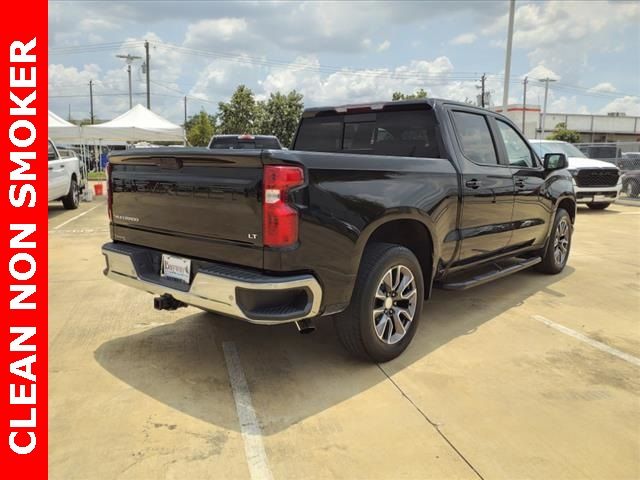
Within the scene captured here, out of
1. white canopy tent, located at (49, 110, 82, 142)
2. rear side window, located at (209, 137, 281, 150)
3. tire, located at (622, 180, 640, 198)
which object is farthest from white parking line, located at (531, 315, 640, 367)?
white canopy tent, located at (49, 110, 82, 142)

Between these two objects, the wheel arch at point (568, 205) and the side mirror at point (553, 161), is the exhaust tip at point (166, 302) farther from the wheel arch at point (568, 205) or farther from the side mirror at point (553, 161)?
the wheel arch at point (568, 205)

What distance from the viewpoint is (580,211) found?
1373cm

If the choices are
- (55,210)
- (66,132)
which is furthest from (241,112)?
(55,210)

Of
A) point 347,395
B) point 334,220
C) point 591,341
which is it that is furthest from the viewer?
point 591,341

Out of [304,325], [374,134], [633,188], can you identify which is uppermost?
[374,134]

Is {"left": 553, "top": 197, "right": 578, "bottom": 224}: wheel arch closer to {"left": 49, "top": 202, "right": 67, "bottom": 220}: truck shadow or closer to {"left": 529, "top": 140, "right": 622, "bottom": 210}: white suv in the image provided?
{"left": 529, "top": 140, "right": 622, "bottom": 210}: white suv

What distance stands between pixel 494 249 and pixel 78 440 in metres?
3.82

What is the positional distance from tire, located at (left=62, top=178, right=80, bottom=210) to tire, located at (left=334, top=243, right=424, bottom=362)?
11255mm

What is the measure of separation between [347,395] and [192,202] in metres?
1.56

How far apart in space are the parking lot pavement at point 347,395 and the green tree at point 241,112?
36.9 metres

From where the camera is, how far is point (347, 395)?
329 centimetres

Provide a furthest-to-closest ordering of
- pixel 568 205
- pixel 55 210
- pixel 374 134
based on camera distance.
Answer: pixel 55 210 < pixel 568 205 < pixel 374 134

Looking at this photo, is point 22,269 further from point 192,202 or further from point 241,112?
point 241,112

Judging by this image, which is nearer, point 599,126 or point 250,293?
point 250,293
